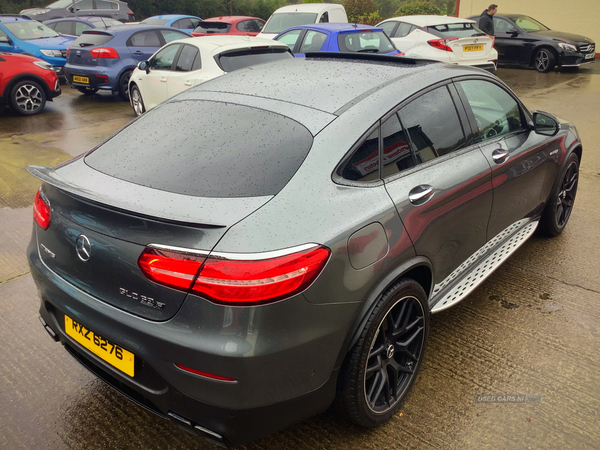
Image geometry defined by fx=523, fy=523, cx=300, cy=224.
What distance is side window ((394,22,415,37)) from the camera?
11.8 m

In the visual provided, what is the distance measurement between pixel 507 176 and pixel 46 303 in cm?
273

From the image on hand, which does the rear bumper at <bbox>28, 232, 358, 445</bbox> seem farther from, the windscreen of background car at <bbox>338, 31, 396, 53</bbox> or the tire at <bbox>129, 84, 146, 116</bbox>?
the windscreen of background car at <bbox>338, 31, 396, 53</bbox>

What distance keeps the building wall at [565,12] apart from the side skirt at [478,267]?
58.2ft

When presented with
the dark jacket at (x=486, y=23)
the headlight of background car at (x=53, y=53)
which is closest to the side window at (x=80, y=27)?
the headlight of background car at (x=53, y=53)

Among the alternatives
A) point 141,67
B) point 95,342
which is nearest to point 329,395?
point 95,342

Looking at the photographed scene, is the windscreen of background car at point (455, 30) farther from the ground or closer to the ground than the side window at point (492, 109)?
closer to the ground

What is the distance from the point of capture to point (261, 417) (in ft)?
6.46

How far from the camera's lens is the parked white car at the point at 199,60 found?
7.33 metres

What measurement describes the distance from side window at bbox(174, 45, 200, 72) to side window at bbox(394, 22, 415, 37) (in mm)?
5993

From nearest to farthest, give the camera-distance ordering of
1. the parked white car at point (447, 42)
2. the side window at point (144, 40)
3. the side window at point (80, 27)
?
the side window at point (144, 40), the parked white car at point (447, 42), the side window at point (80, 27)

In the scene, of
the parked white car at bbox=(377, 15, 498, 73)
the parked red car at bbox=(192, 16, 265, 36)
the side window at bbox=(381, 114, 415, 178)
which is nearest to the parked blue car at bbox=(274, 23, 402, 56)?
the parked white car at bbox=(377, 15, 498, 73)

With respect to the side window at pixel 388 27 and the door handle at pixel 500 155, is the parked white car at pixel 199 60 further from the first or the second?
the side window at pixel 388 27

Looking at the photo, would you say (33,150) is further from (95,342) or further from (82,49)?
(95,342)

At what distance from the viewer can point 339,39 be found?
911 centimetres
